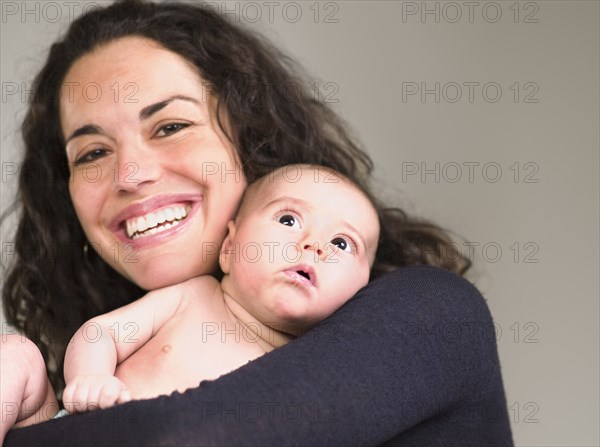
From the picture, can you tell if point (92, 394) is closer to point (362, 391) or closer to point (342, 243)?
point (362, 391)

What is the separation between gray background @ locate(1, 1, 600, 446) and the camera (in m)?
2.67

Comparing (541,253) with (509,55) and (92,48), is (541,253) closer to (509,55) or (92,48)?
(509,55)

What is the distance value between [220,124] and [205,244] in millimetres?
288

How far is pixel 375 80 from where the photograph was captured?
288cm

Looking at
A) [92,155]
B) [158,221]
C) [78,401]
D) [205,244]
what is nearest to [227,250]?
[205,244]

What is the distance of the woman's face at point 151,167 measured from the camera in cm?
202

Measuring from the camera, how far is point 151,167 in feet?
6.64

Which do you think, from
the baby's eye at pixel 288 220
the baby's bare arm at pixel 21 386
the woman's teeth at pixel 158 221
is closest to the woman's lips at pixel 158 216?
the woman's teeth at pixel 158 221

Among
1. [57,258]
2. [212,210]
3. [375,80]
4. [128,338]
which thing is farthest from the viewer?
[375,80]

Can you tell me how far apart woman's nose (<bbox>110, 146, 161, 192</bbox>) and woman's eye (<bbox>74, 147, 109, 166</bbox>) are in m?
0.09

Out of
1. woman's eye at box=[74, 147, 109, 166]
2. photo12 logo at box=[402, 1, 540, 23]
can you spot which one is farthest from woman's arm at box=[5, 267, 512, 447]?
photo12 logo at box=[402, 1, 540, 23]

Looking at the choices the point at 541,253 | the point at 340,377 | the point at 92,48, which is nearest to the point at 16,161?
the point at 92,48

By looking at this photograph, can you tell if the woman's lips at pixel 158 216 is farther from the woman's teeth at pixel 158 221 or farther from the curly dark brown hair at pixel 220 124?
the curly dark brown hair at pixel 220 124

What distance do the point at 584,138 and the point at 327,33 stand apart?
0.82 m
